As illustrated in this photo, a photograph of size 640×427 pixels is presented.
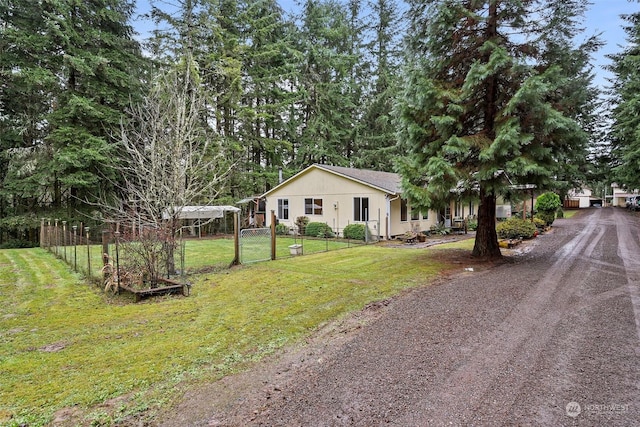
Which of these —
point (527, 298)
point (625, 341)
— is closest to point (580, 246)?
point (527, 298)

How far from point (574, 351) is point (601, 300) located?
2853mm

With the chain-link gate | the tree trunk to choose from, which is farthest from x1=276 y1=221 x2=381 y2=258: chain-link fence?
the tree trunk

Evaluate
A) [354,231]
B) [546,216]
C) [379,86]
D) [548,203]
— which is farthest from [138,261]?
[379,86]

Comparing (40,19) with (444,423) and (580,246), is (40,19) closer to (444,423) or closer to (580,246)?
(444,423)

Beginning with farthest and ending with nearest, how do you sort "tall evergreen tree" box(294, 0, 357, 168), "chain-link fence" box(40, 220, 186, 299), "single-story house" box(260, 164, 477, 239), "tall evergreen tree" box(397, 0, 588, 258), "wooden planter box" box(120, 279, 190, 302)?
"tall evergreen tree" box(294, 0, 357, 168) → "single-story house" box(260, 164, 477, 239) → "tall evergreen tree" box(397, 0, 588, 258) → "chain-link fence" box(40, 220, 186, 299) → "wooden planter box" box(120, 279, 190, 302)

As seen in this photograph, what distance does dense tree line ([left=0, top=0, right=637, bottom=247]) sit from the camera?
898 centimetres

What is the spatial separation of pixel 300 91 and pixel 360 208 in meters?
13.5

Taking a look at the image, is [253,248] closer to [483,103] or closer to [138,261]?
[138,261]

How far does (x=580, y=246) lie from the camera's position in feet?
42.3

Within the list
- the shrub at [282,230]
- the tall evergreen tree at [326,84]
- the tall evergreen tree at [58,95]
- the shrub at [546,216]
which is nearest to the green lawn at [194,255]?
the shrub at [282,230]

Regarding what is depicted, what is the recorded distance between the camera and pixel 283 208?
2139cm

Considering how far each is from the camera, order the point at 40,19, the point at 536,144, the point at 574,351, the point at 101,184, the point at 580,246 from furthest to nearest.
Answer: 1. the point at 101,184
2. the point at 40,19
3. the point at 580,246
4. the point at 536,144
5. the point at 574,351

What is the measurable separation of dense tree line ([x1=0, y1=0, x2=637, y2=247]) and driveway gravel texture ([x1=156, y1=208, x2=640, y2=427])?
417 cm

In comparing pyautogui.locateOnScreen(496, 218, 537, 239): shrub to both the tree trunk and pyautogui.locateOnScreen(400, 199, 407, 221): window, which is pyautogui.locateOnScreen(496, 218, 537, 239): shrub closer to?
pyautogui.locateOnScreen(400, 199, 407, 221): window
